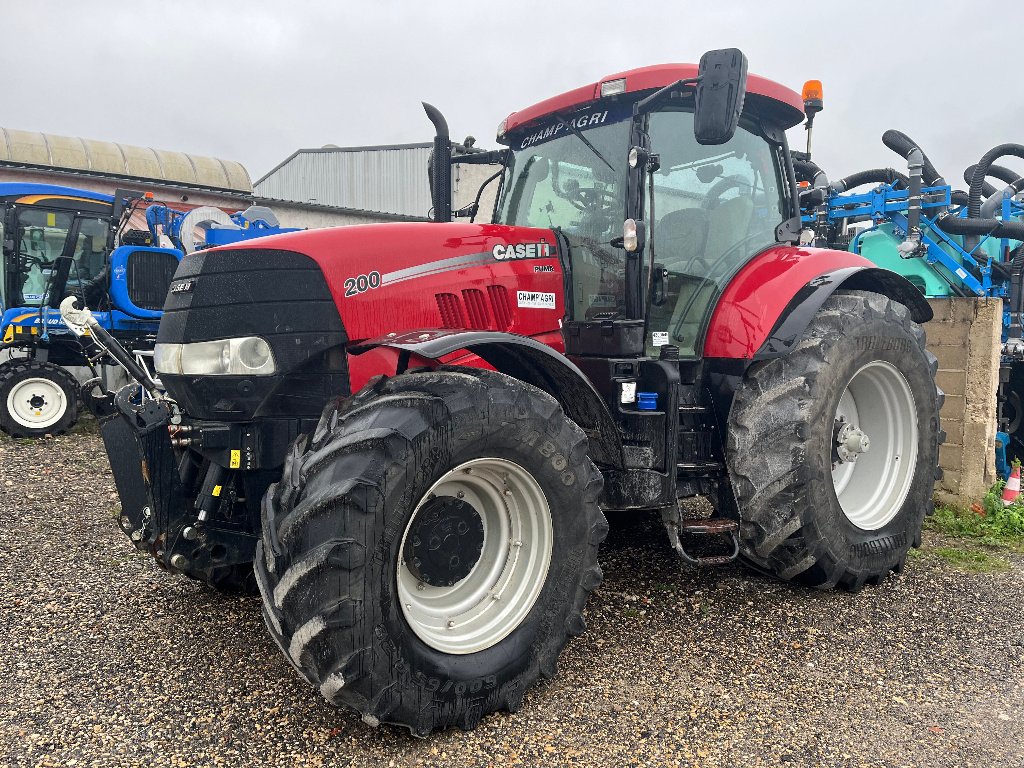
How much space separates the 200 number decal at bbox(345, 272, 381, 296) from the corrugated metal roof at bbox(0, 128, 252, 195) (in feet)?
52.9

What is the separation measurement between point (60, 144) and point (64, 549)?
1537 cm

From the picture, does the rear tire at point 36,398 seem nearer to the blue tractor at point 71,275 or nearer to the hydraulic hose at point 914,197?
the blue tractor at point 71,275

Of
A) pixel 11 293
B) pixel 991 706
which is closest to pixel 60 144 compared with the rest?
pixel 11 293

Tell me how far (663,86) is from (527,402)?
1.68 m

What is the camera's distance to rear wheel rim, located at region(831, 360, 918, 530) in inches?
161

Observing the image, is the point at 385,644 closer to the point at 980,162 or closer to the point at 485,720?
the point at 485,720

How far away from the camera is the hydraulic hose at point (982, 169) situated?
637 cm

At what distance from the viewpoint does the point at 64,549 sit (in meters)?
4.67

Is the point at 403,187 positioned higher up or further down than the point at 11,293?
higher up

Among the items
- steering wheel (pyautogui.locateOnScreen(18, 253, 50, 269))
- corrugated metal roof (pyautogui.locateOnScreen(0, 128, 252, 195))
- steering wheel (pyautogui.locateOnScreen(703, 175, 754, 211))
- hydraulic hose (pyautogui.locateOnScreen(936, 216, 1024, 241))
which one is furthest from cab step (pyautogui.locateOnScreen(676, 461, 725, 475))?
corrugated metal roof (pyautogui.locateOnScreen(0, 128, 252, 195))

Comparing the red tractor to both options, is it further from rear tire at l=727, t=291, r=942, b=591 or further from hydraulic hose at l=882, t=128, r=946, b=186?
hydraulic hose at l=882, t=128, r=946, b=186

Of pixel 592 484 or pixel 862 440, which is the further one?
pixel 862 440

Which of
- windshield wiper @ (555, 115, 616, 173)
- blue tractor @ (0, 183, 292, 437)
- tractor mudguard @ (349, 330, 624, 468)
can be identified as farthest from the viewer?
blue tractor @ (0, 183, 292, 437)

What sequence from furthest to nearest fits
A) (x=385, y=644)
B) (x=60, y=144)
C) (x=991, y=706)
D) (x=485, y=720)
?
(x=60, y=144), (x=991, y=706), (x=485, y=720), (x=385, y=644)
